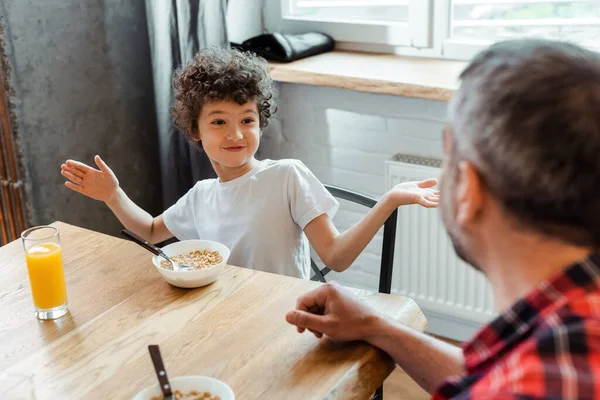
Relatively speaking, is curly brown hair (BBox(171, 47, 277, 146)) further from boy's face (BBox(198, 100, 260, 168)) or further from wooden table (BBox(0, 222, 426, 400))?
wooden table (BBox(0, 222, 426, 400))

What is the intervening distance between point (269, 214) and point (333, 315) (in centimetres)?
58

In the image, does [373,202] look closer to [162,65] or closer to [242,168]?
[242,168]

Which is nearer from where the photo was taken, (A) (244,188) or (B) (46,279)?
(B) (46,279)

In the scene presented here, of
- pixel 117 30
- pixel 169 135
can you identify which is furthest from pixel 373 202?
pixel 117 30

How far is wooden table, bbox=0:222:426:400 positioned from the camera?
4.00ft

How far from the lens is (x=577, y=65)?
821mm

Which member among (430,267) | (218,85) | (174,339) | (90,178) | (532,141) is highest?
→ (532,141)

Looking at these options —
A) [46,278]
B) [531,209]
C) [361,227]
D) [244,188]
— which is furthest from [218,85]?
[531,209]

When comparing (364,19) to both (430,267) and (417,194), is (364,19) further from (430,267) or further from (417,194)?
(417,194)

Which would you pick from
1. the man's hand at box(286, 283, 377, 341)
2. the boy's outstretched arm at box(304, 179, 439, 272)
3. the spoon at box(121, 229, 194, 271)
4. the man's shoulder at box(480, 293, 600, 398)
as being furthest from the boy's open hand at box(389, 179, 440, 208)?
the man's shoulder at box(480, 293, 600, 398)

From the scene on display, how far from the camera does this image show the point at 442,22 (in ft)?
8.43

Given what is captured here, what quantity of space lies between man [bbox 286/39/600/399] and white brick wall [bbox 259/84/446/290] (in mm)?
1573

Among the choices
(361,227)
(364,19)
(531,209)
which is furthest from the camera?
(364,19)

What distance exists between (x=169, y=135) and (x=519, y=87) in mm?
1906
